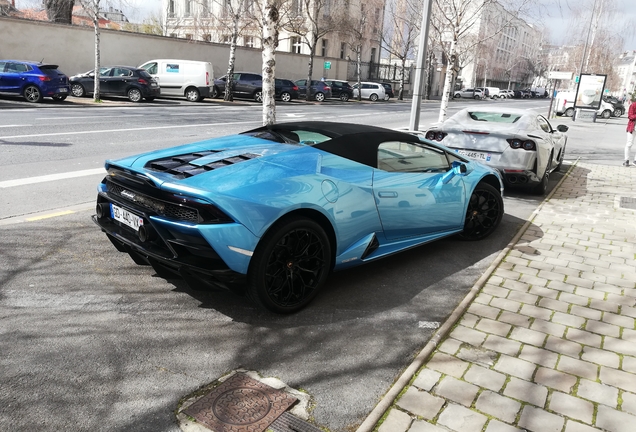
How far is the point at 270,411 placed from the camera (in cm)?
266

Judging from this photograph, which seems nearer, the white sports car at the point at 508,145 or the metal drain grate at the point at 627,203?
the white sports car at the point at 508,145

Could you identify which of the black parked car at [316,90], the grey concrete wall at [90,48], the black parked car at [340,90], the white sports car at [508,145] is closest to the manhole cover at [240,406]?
the white sports car at [508,145]

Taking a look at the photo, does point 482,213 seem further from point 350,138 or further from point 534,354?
point 534,354

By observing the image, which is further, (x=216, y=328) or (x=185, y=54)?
(x=185, y=54)

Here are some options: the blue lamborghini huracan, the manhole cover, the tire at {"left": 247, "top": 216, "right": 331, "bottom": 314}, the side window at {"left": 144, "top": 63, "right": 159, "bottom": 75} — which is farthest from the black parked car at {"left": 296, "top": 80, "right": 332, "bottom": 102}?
the manhole cover

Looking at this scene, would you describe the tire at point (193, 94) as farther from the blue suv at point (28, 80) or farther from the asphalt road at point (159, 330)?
the asphalt road at point (159, 330)

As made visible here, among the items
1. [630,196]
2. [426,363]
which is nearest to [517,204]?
[630,196]

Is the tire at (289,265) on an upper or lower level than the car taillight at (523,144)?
lower

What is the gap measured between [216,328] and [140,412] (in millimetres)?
949

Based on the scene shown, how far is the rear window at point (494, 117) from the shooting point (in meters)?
8.59

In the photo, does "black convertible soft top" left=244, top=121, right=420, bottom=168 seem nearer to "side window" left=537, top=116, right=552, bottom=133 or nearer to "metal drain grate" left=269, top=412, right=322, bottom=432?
"metal drain grate" left=269, top=412, right=322, bottom=432

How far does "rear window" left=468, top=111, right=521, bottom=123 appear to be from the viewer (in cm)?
859

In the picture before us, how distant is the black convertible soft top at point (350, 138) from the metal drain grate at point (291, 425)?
7.17 feet

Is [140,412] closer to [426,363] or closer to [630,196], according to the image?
[426,363]
